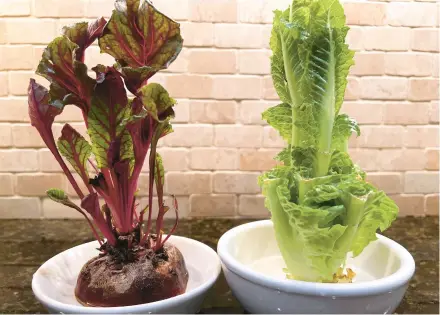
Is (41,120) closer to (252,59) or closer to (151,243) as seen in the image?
(151,243)

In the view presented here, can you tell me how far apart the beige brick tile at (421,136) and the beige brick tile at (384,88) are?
102 millimetres

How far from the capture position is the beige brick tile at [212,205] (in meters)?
1.29

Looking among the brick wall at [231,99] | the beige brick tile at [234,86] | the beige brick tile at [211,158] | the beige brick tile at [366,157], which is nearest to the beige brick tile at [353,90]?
the brick wall at [231,99]

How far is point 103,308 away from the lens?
0.57 meters

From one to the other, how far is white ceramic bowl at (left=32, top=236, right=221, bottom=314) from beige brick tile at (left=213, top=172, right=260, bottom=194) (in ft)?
1.60

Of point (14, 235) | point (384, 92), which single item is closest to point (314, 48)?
point (384, 92)

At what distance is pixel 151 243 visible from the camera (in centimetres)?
69

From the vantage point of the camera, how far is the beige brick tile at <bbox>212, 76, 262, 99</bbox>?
1.24 meters

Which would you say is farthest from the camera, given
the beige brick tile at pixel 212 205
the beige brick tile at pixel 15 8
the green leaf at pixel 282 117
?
the beige brick tile at pixel 212 205

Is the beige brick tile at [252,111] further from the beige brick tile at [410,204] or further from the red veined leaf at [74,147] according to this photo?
the red veined leaf at [74,147]

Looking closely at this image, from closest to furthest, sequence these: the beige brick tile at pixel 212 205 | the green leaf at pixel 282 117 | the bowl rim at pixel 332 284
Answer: the bowl rim at pixel 332 284, the green leaf at pixel 282 117, the beige brick tile at pixel 212 205

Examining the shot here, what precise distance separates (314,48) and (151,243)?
37cm

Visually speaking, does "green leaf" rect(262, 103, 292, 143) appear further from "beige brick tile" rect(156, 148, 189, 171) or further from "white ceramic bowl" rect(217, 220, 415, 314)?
"beige brick tile" rect(156, 148, 189, 171)

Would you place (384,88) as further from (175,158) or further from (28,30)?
(28,30)
